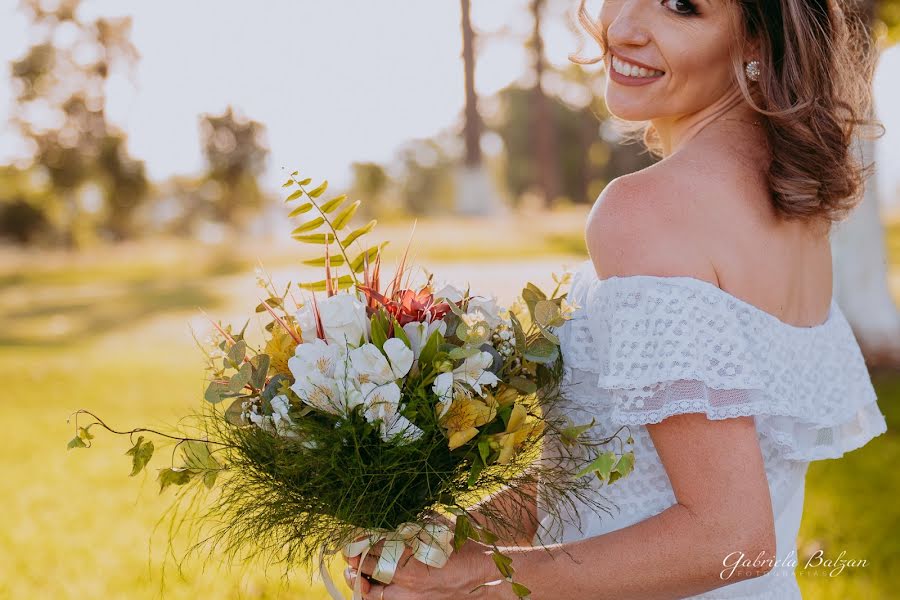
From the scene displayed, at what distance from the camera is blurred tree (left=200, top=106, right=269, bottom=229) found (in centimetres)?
2805

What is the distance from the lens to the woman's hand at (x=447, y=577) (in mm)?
Answer: 1669

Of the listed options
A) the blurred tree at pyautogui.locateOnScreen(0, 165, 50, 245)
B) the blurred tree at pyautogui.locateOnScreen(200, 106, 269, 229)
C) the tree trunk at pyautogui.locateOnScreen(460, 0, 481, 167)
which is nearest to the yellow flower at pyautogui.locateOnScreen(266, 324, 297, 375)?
the tree trunk at pyautogui.locateOnScreen(460, 0, 481, 167)

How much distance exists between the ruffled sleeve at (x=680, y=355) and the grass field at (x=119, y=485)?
804 millimetres

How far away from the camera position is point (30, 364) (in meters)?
Answer: 11.4

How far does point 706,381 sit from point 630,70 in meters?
0.74

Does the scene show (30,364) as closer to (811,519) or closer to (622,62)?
(811,519)

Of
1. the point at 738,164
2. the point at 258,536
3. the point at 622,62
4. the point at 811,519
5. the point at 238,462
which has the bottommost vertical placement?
the point at 811,519

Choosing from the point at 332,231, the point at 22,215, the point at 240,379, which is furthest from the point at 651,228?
the point at 22,215

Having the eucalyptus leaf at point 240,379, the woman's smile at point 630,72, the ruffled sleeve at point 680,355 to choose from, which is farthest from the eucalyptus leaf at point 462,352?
the woman's smile at point 630,72

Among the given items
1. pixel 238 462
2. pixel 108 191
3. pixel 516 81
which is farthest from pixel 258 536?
pixel 516 81

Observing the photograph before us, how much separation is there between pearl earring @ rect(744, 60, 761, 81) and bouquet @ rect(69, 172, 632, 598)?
63 cm

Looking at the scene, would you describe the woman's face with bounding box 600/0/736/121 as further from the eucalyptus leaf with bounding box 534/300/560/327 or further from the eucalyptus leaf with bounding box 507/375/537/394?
the eucalyptus leaf with bounding box 507/375/537/394

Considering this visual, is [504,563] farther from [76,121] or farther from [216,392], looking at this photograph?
[76,121]

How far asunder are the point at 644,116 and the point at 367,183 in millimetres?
39609
